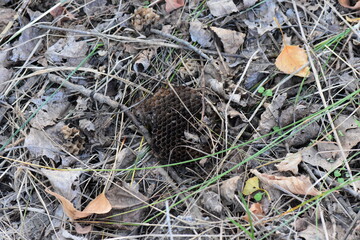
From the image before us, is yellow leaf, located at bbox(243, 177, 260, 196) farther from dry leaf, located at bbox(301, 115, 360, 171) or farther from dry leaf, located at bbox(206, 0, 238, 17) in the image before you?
dry leaf, located at bbox(206, 0, 238, 17)

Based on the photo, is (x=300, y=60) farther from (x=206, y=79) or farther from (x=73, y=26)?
(x=73, y=26)

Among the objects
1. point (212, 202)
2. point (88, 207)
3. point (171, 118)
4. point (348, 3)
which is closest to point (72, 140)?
point (88, 207)

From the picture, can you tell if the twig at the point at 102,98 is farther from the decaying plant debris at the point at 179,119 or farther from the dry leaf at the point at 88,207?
the dry leaf at the point at 88,207

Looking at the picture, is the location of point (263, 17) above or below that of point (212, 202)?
above

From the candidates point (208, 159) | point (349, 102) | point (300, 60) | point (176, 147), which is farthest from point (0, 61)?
point (349, 102)

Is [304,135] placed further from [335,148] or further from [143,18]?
[143,18]

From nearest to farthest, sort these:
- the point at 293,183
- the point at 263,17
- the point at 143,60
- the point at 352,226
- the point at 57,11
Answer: the point at 352,226, the point at 293,183, the point at 143,60, the point at 263,17, the point at 57,11
